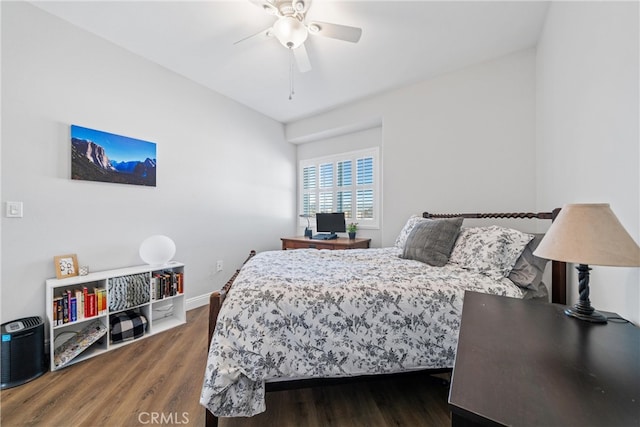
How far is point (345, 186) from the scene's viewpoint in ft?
13.4

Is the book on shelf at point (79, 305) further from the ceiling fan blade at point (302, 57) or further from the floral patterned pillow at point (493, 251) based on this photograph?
the floral patterned pillow at point (493, 251)

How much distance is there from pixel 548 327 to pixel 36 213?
3223mm

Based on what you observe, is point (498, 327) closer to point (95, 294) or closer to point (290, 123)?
point (95, 294)

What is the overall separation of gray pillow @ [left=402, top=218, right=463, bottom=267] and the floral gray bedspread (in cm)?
43

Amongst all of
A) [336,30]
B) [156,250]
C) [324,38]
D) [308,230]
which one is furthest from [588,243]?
[308,230]

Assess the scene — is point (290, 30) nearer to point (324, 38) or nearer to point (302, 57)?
point (302, 57)

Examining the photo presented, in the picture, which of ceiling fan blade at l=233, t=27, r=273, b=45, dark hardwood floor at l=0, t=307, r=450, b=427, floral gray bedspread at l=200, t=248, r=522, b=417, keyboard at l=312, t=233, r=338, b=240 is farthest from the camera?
keyboard at l=312, t=233, r=338, b=240

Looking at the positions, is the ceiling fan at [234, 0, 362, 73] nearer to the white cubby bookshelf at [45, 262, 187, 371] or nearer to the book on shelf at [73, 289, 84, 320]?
the white cubby bookshelf at [45, 262, 187, 371]

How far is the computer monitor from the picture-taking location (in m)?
3.79

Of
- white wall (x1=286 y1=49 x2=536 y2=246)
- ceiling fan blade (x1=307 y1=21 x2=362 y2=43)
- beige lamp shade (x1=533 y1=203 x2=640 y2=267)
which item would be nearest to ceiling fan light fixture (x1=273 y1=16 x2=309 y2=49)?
ceiling fan blade (x1=307 y1=21 x2=362 y2=43)

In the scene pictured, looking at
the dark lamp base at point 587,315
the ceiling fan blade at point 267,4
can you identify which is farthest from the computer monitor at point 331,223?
the dark lamp base at point 587,315

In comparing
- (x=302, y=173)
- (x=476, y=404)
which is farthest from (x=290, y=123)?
(x=476, y=404)

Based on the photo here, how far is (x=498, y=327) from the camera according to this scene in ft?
2.87

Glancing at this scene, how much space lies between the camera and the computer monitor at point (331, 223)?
12.4ft
